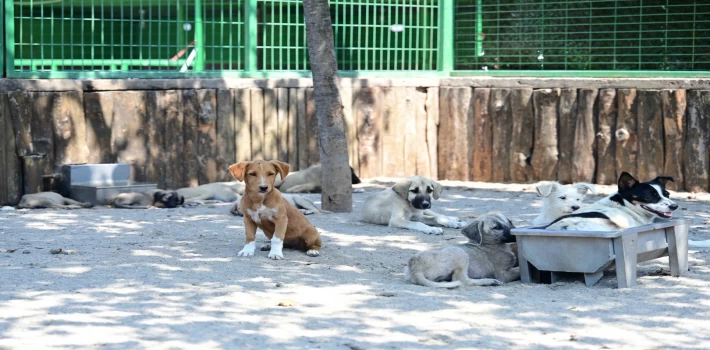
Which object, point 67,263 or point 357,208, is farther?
point 357,208

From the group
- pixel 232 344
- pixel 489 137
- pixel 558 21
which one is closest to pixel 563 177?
pixel 489 137

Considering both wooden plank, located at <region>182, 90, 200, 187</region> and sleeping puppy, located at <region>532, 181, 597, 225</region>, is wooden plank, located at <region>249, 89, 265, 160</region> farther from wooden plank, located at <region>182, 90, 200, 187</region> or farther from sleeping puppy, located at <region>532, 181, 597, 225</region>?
sleeping puppy, located at <region>532, 181, 597, 225</region>

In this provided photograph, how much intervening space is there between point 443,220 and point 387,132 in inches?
194

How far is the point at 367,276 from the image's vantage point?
7992mm

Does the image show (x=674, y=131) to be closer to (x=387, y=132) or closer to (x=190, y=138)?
(x=387, y=132)

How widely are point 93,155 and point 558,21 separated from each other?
681cm

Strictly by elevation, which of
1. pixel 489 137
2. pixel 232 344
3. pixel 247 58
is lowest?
pixel 232 344

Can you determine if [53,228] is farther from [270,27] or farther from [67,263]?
[270,27]

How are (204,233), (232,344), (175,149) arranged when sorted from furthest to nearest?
(175,149) → (204,233) → (232,344)

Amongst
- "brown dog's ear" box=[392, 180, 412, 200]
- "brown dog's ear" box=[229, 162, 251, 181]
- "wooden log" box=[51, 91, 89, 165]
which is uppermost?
"wooden log" box=[51, 91, 89, 165]

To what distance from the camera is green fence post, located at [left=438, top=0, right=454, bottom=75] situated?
16.1 meters

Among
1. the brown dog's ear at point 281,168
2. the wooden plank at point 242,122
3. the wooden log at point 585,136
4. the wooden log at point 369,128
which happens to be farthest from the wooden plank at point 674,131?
the brown dog's ear at point 281,168

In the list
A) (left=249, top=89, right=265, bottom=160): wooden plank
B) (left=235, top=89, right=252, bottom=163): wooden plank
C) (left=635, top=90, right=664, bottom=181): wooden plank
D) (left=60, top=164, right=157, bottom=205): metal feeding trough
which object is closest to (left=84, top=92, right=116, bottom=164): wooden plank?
(left=60, top=164, right=157, bottom=205): metal feeding trough

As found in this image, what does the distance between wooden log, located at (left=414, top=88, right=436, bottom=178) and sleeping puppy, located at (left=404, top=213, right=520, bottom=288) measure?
758cm
